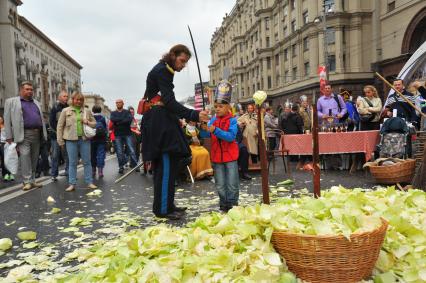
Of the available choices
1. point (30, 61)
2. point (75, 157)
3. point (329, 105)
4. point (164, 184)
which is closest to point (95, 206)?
point (164, 184)

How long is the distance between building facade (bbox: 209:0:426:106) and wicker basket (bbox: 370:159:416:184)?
39.0 feet

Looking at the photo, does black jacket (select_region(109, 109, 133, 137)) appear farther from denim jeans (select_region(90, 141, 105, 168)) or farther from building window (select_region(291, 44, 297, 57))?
building window (select_region(291, 44, 297, 57))

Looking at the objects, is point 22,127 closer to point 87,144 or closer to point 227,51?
point 87,144

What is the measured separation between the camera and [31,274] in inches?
131

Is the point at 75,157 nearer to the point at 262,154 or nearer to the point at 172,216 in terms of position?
the point at 172,216

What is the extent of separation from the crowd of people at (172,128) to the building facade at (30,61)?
5938 centimetres

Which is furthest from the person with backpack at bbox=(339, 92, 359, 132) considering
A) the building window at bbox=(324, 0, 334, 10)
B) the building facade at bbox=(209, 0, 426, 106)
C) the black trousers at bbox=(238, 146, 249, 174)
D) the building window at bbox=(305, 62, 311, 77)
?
the building window at bbox=(305, 62, 311, 77)

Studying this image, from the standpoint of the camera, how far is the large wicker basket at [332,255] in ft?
7.59

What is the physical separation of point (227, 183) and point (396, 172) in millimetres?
3549

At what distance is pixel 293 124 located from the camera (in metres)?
12.6

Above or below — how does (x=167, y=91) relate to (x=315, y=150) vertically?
above

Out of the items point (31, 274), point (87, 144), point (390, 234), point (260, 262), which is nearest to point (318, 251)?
point (260, 262)

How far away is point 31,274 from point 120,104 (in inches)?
347

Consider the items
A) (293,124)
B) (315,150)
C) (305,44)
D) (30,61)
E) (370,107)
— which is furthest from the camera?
(30,61)
